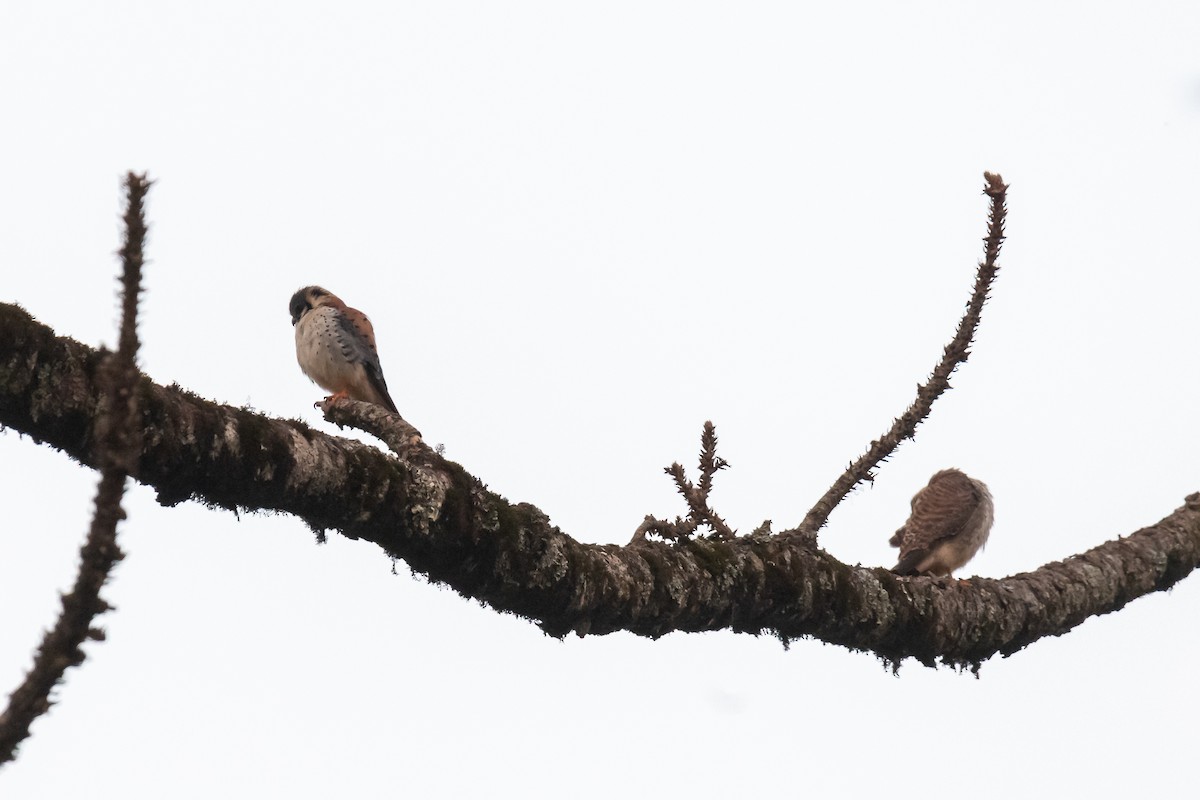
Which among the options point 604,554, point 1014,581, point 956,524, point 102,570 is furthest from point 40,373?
point 956,524

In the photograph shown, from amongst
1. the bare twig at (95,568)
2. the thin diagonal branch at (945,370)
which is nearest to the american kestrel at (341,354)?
the thin diagonal branch at (945,370)

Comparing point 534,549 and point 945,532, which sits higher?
point 945,532

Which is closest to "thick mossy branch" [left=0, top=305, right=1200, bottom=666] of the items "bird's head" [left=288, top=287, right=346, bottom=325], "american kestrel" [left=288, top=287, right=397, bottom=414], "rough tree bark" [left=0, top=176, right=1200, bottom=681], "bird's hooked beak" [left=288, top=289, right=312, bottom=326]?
"rough tree bark" [left=0, top=176, right=1200, bottom=681]

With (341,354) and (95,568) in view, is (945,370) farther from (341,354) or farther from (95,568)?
(341,354)

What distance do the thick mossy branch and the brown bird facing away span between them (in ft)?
9.69

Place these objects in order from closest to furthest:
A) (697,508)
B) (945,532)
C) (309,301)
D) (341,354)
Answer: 1. (697,508)
2. (341,354)
3. (945,532)
4. (309,301)

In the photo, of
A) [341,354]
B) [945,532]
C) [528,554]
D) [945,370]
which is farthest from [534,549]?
[945,532]

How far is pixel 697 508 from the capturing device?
12.5ft

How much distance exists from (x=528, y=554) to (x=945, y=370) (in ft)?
6.04

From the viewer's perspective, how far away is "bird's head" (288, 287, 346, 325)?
7.71 m

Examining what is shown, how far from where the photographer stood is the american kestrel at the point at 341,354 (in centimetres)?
703

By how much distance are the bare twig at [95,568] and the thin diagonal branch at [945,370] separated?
9.32ft

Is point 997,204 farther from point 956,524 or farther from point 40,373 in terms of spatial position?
point 956,524

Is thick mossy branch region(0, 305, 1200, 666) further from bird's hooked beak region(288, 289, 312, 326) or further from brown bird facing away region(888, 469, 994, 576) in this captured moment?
bird's hooked beak region(288, 289, 312, 326)
